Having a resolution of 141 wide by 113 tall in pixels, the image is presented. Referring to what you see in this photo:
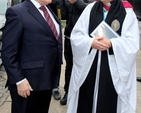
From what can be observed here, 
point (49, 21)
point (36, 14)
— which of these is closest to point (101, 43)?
point (49, 21)

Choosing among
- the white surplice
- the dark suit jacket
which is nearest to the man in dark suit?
the dark suit jacket

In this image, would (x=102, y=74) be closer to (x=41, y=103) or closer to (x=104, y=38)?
(x=104, y=38)

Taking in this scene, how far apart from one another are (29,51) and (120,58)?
80 centimetres

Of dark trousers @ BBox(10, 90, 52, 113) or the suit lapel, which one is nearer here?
the suit lapel

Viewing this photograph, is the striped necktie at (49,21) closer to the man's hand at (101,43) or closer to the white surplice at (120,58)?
the white surplice at (120,58)

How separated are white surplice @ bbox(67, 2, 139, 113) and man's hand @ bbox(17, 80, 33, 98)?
1.66ft

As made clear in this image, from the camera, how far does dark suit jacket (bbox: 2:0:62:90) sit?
6.13 ft

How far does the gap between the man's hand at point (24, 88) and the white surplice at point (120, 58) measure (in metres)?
0.50

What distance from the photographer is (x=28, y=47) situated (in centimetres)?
196

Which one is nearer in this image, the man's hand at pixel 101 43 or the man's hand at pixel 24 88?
the man's hand at pixel 24 88

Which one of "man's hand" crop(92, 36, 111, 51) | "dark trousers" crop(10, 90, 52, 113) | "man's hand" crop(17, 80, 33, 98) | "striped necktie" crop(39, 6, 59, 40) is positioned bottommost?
"dark trousers" crop(10, 90, 52, 113)

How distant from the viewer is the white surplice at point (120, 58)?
208 centimetres

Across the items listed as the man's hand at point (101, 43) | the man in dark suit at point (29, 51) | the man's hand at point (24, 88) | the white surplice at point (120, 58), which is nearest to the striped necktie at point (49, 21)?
the man in dark suit at point (29, 51)

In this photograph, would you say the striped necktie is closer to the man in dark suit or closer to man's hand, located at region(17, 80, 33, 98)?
the man in dark suit
